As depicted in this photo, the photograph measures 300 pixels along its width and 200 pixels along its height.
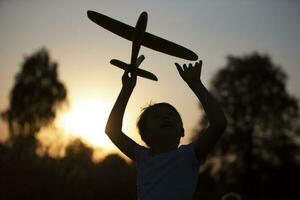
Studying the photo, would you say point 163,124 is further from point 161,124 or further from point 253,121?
point 253,121

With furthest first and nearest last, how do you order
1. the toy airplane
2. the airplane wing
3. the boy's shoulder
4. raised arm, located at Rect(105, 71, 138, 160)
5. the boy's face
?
the airplane wing, the toy airplane, raised arm, located at Rect(105, 71, 138, 160), the boy's face, the boy's shoulder

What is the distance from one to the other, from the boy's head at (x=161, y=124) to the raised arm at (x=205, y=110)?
0.33 metres

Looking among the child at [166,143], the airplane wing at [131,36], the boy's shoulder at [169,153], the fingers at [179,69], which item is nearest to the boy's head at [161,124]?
the child at [166,143]

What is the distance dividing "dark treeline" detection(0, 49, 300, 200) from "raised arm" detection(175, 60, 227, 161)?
24.9 metres

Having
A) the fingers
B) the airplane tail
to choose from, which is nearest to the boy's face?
the airplane tail

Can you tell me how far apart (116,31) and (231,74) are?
1081 inches

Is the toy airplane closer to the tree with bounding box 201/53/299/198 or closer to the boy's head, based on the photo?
the boy's head

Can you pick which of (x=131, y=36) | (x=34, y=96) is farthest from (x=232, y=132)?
(x=131, y=36)

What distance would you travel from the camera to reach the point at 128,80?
13.7ft

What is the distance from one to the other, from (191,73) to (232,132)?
27.8m

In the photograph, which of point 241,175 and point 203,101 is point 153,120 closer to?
point 203,101

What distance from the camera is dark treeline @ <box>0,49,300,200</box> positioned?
29.2m

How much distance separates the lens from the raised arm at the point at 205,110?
11.7 ft

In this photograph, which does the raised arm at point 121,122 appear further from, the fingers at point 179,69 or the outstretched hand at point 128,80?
the fingers at point 179,69
